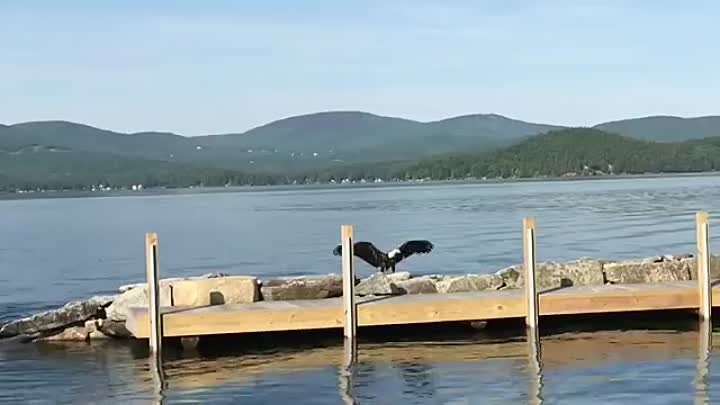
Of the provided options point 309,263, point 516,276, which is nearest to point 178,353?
point 516,276

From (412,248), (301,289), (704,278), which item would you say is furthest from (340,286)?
(412,248)

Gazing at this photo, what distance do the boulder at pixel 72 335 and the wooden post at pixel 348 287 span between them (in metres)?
5.85

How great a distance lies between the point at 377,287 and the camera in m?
21.8

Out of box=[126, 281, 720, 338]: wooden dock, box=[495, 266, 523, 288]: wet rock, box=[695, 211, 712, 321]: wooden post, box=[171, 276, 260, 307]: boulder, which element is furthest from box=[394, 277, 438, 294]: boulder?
box=[695, 211, 712, 321]: wooden post

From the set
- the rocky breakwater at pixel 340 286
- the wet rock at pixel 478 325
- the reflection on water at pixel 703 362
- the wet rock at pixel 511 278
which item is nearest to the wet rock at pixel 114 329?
the rocky breakwater at pixel 340 286

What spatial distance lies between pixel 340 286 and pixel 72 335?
217 inches

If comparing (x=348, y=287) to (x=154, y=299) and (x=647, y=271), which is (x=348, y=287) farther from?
(x=647, y=271)

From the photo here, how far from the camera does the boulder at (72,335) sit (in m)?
21.7

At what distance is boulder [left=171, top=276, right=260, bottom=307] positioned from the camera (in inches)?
787

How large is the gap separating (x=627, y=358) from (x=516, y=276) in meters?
4.38

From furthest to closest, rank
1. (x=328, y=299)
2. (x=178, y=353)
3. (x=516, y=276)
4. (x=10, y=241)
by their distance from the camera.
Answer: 1. (x=10, y=241)
2. (x=516, y=276)
3. (x=328, y=299)
4. (x=178, y=353)

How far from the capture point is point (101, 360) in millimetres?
19594

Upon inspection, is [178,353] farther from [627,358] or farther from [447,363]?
[627,358]

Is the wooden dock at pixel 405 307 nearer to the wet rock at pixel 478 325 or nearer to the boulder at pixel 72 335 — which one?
the wet rock at pixel 478 325
